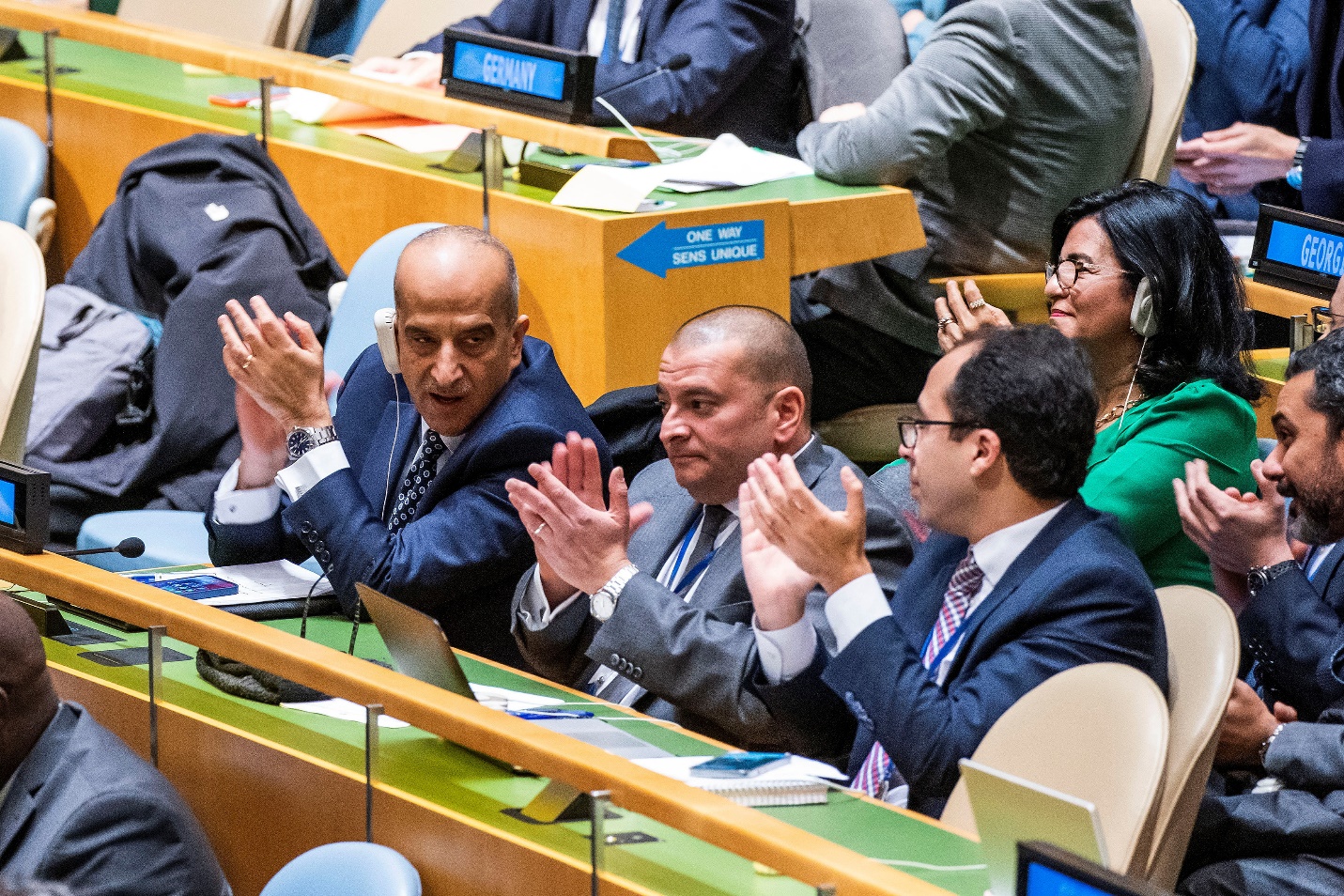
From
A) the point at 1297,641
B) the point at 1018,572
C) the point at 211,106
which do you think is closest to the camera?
the point at 1018,572

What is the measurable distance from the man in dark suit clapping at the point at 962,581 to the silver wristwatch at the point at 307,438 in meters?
0.77

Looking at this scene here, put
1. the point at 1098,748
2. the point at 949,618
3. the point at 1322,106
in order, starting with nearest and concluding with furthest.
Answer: the point at 1098,748 < the point at 949,618 < the point at 1322,106

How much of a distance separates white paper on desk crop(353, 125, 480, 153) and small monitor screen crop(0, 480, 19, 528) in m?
1.52

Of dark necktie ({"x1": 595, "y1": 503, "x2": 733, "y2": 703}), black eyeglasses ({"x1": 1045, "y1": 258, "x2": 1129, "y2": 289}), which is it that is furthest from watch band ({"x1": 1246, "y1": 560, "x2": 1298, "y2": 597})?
dark necktie ({"x1": 595, "y1": 503, "x2": 733, "y2": 703})

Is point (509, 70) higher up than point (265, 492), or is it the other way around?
point (509, 70)

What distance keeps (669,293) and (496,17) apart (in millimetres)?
1443

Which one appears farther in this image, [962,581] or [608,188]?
[608,188]

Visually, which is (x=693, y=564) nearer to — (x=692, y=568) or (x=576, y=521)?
(x=692, y=568)

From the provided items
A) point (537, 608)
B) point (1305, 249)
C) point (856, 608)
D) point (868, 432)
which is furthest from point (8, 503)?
point (1305, 249)

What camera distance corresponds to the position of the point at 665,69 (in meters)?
4.15

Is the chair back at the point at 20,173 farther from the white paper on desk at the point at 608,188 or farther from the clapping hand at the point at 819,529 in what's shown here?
the clapping hand at the point at 819,529

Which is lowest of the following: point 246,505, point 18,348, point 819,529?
point 246,505

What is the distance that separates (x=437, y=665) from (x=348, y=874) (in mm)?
308

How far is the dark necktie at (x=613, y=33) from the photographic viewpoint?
4.36m
